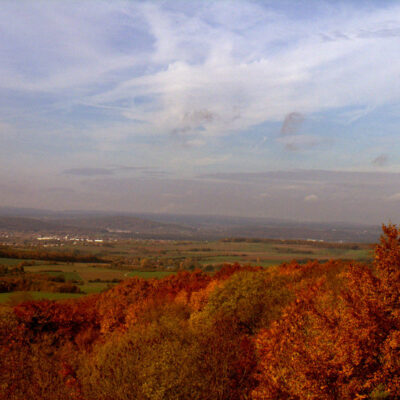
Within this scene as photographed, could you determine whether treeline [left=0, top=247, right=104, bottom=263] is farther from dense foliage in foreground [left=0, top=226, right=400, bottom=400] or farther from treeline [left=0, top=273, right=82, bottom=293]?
dense foliage in foreground [left=0, top=226, right=400, bottom=400]

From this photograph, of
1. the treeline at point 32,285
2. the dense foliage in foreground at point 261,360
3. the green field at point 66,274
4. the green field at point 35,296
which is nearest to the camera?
the dense foliage in foreground at point 261,360

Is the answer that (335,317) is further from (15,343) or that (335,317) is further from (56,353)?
(15,343)

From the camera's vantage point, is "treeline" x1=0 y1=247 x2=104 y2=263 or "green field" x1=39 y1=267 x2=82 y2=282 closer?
"green field" x1=39 y1=267 x2=82 y2=282

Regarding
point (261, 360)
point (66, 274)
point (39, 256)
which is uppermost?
point (261, 360)

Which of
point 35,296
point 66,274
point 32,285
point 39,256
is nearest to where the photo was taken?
point 35,296

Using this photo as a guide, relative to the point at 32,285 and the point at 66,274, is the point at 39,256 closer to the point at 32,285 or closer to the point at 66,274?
the point at 66,274

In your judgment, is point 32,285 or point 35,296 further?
point 32,285

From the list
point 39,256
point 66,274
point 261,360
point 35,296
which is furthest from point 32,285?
point 261,360

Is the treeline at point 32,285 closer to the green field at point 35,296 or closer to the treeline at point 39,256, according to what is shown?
the green field at point 35,296

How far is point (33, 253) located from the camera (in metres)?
109

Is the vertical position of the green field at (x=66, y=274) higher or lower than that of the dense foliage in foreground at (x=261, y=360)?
lower

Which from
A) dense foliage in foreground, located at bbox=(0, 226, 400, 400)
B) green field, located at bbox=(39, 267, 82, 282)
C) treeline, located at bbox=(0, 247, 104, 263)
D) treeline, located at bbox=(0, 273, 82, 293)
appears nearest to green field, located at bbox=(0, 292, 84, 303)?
treeline, located at bbox=(0, 273, 82, 293)

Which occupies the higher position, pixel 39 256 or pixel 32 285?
pixel 39 256

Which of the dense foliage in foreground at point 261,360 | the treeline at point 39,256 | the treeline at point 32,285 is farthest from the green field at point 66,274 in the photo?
the dense foliage in foreground at point 261,360
